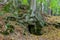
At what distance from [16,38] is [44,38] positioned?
2.87m

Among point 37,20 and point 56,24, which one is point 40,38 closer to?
point 37,20

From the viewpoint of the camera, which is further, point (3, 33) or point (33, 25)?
point (33, 25)

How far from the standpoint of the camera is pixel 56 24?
1554cm

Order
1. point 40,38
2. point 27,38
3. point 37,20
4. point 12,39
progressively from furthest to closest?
point 37,20
point 40,38
point 27,38
point 12,39

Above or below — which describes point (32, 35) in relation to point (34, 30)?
below

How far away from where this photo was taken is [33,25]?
13.4 meters

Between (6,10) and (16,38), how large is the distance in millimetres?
5600

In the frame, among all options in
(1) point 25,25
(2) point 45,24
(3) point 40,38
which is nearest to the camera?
(3) point 40,38

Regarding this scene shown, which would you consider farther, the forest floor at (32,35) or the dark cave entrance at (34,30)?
the dark cave entrance at (34,30)

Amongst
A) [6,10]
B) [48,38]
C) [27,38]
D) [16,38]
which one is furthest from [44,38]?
[6,10]

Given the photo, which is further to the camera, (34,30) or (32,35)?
(34,30)

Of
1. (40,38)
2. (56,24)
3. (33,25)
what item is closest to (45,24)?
(56,24)

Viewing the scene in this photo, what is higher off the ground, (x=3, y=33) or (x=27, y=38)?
(x=3, y=33)

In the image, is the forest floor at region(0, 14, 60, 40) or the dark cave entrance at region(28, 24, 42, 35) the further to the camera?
the dark cave entrance at region(28, 24, 42, 35)
